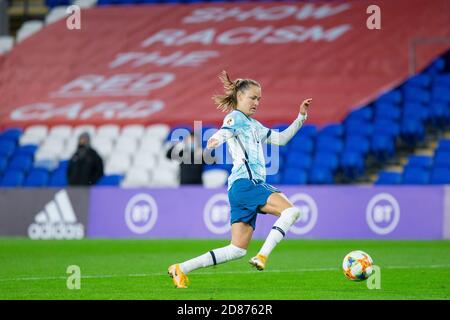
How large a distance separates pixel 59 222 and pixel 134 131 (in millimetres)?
4545

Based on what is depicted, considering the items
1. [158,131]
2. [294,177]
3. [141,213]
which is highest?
[158,131]

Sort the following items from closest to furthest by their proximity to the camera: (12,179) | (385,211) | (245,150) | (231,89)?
(245,150)
(231,89)
(385,211)
(12,179)

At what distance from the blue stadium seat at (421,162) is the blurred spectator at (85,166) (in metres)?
6.14

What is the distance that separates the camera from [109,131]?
955 inches

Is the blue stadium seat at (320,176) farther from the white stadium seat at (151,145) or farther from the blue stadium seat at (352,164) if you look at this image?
the white stadium seat at (151,145)

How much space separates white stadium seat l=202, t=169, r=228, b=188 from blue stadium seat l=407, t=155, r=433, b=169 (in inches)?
146

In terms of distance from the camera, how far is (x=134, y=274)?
11.9 meters

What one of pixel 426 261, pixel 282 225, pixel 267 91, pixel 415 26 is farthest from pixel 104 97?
pixel 282 225

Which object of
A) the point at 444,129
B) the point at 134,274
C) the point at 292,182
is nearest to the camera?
the point at 134,274

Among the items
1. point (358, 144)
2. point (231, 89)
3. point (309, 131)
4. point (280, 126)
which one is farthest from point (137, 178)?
point (231, 89)

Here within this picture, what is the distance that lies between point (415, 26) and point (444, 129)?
2.64 metres

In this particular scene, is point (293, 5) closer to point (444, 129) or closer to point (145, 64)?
point (145, 64)

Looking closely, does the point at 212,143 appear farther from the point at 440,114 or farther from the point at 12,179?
the point at 12,179

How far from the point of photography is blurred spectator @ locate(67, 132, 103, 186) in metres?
20.5
